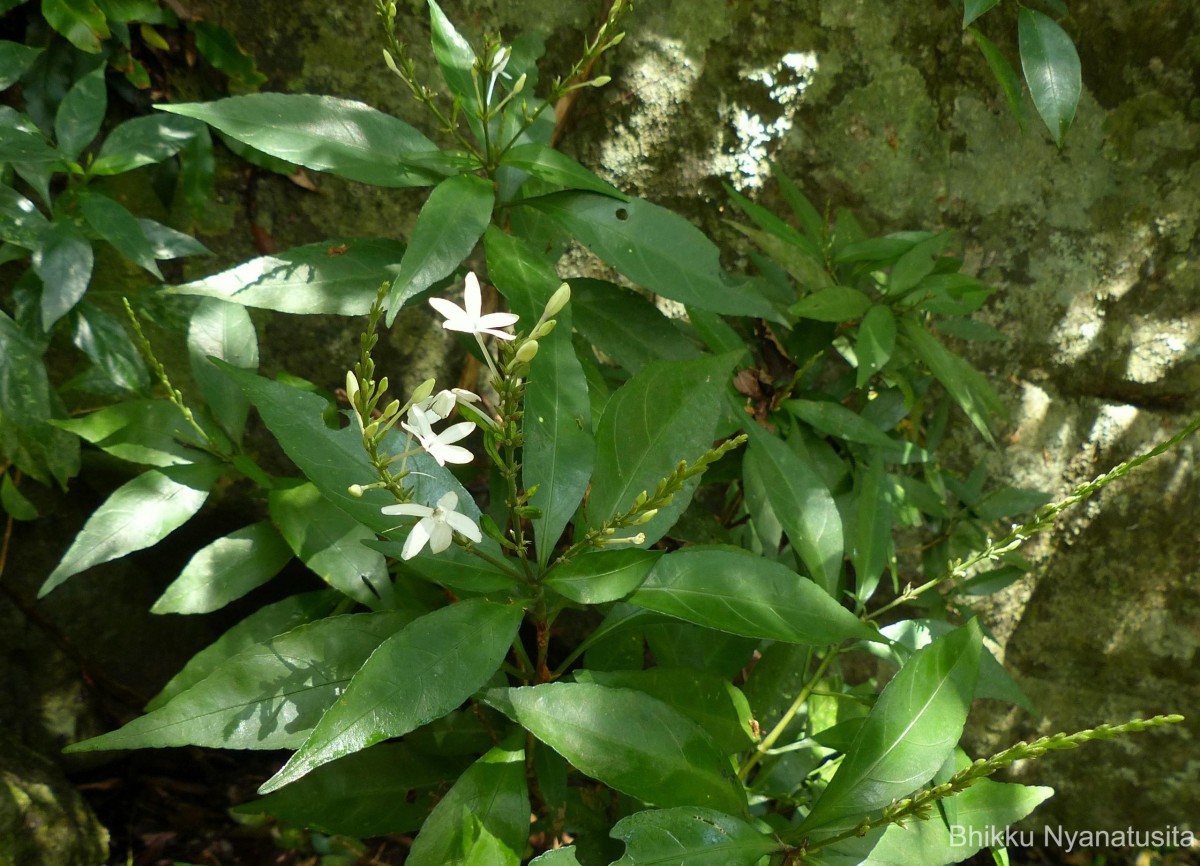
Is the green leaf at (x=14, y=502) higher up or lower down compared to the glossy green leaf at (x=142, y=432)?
lower down

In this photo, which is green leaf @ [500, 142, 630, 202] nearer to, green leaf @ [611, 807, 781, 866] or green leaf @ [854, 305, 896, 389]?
green leaf @ [854, 305, 896, 389]

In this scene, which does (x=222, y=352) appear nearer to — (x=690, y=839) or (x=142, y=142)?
(x=142, y=142)

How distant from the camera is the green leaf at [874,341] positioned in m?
1.39

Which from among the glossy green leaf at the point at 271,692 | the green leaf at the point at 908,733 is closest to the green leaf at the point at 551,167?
the glossy green leaf at the point at 271,692

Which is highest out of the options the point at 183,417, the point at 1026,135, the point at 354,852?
the point at 1026,135

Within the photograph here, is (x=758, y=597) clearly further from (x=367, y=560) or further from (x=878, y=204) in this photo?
(x=878, y=204)

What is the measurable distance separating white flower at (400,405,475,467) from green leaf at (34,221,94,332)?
3.10 ft

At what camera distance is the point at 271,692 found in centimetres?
98

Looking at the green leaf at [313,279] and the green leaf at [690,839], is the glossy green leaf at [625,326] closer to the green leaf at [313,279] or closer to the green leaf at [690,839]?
the green leaf at [313,279]

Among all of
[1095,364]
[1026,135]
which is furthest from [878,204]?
[1095,364]

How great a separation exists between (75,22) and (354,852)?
1.88 metres

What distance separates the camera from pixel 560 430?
0.98 m

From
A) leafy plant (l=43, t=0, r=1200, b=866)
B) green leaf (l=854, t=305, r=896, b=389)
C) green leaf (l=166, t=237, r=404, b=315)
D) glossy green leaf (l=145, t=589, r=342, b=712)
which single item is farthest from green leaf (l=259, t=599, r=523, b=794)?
green leaf (l=854, t=305, r=896, b=389)

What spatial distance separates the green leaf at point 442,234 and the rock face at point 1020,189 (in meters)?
0.75
